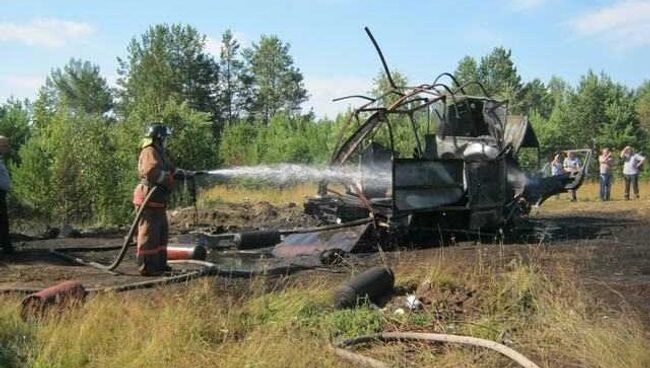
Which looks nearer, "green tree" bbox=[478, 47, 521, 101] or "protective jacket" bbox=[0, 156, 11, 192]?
"protective jacket" bbox=[0, 156, 11, 192]

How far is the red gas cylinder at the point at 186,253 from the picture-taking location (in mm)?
10266

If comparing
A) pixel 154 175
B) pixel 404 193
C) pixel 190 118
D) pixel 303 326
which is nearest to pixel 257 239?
pixel 404 193

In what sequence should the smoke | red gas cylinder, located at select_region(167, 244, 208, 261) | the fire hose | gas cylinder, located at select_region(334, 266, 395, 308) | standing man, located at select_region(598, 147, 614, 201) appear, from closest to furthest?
Answer: gas cylinder, located at select_region(334, 266, 395, 308) < the fire hose < red gas cylinder, located at select_region(167, 244, 208, 261) < the smoke < standing man, located at select_region(598, 147, 614, 201)

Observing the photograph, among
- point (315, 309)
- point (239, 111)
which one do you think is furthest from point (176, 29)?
point (315, 309)

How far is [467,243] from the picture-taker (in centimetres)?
1182

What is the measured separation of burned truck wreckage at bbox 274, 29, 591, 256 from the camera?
36.9 feet

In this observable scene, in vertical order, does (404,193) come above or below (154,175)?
below

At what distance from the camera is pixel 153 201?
9203mm

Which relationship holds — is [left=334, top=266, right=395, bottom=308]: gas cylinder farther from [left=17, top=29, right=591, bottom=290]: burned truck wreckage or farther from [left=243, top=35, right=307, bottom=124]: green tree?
[left=243, top=35, right=307, bottom=124]: green tree

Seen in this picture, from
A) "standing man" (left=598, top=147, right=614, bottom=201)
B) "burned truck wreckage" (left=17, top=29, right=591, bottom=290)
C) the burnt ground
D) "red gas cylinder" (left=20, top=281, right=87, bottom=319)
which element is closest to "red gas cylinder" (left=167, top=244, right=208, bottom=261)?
"burned truck wreckage" (left=17, top=29, right=591, bottom=290)

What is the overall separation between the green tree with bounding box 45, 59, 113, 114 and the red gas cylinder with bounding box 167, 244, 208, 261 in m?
71.4

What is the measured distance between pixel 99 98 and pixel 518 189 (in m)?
73.7

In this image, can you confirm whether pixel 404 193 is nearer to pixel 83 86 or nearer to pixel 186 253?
pixel 186 253

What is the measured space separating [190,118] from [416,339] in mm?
18123
